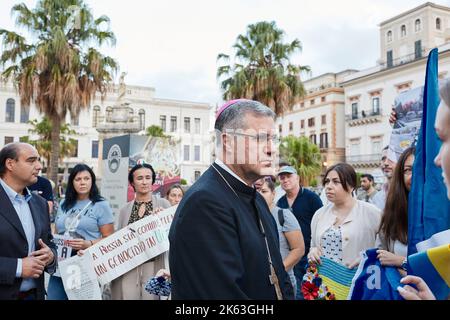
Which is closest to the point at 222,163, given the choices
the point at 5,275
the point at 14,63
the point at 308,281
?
the point at 5,275

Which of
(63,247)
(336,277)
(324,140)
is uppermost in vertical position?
(324,140)

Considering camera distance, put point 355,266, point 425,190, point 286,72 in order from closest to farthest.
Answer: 1. point 425,190
2. point 355,266
3. point 286,72

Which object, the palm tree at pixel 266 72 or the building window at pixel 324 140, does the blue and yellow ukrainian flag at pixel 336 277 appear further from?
the building window at pixel 324 140

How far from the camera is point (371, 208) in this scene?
3.93 meters

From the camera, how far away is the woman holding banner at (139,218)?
446cm

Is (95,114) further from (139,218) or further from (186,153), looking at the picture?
(139,218)

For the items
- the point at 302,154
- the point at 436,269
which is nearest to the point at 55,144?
the point at 436,269

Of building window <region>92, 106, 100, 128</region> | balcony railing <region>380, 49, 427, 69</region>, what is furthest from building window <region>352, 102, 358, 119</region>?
building window <region>92, 106, 100, 128</region>

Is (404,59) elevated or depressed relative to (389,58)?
depressed

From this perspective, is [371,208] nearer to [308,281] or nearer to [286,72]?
[308,281]

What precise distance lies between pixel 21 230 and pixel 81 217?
4.44ft

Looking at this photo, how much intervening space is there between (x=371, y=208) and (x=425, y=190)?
190 centimetres

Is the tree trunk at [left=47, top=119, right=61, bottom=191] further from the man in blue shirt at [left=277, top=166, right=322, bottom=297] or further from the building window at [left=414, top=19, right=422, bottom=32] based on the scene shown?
the building window at [left=414, top=19, right=422, bottom=32]

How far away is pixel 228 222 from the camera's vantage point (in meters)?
1.87
